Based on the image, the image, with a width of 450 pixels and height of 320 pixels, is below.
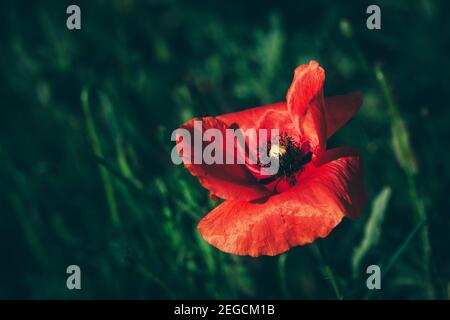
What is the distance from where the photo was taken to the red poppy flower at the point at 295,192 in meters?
0.90

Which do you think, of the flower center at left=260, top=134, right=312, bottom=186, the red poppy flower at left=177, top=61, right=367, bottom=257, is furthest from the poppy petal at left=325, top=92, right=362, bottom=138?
the flower center at left=260, top=134, right=312, bottom=186

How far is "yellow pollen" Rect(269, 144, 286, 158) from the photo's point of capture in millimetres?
1122

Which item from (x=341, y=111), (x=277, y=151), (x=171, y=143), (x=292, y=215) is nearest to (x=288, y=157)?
(x=277, y=151)

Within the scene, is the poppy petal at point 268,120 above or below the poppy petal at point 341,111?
above

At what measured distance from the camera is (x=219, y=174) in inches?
38.9

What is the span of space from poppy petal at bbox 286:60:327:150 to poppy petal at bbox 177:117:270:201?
145mm

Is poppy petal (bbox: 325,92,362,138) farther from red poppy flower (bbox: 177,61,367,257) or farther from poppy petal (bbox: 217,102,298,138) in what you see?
poppy petal (bbox: 217,102,298,138)

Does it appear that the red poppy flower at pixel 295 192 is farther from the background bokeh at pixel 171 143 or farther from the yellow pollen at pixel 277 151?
the background bokeh at pixel 171 143

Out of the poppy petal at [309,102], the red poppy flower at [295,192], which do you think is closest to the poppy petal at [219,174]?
the red poppy flower at [295,192]

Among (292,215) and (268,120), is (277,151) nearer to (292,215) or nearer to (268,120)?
(268,120)

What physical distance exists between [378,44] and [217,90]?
2.35 feet
